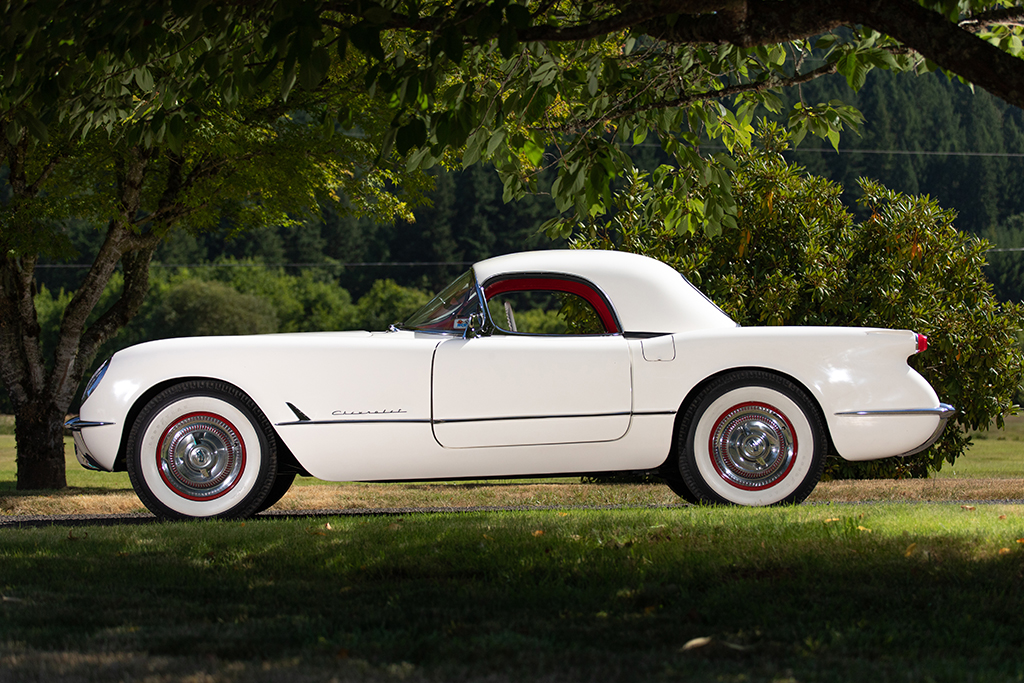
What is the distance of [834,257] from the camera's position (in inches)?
486

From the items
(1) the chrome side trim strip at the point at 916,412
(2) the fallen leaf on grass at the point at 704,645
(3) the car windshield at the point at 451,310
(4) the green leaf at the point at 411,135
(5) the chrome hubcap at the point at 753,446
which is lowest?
(2) the fallen leaf on grass at the point at 704,645

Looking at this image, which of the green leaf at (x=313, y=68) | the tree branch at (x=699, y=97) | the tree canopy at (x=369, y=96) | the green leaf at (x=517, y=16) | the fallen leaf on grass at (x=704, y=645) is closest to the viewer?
the fallen leaf on grass at (x=704, y=645)

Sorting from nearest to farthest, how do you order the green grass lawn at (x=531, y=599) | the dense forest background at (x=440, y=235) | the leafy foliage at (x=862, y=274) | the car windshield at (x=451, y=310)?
the green grass lawn at (x=531, y=599) → the car windshield at (x=451, y=310) → the leafy foliage at (x=862, y=274) → the dense forest background at (x=440, y=235)

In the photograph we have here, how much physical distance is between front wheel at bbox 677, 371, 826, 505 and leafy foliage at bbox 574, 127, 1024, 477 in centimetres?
601

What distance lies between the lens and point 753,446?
619 cm

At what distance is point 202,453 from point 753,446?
351 centimetres

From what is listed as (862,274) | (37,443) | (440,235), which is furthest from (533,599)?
(440,235)

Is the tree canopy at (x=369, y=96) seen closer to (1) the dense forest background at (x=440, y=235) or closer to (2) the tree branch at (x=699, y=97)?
(2) the tree branch at (x=699, y=97)

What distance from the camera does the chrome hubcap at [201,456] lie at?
6148 mm

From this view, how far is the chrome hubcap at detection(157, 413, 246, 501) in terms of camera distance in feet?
20.2

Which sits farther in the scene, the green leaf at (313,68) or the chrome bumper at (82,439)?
the chrome bumper at (82,439)

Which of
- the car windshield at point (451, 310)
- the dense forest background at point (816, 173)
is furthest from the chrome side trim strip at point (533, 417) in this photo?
the dense forest background at point (816, 173)

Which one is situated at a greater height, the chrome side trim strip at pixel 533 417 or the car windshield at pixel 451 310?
the car windshield at pixel 451 310

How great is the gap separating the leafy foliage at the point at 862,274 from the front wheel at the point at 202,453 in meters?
6.75
